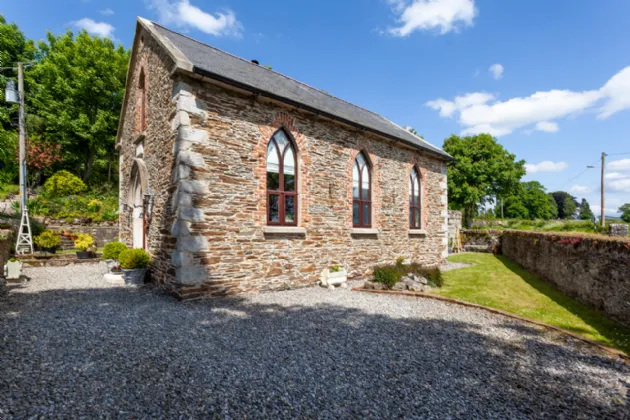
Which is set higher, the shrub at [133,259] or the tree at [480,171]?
the tree at [480,171]

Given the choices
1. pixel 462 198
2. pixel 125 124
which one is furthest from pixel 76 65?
pixel 462 198

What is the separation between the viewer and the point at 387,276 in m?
9.12

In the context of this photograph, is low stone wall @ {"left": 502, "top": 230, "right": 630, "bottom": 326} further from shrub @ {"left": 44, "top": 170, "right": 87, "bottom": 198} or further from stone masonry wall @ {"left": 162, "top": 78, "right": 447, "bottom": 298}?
shrub @ {"left": 44, "top": 170, "right": 87, "bottom": 198}

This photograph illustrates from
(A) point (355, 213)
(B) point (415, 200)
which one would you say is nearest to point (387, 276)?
(A) point (355, 213)

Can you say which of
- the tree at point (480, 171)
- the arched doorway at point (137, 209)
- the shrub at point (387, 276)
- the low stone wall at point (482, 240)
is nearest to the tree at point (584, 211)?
the tree at point (480, 171)

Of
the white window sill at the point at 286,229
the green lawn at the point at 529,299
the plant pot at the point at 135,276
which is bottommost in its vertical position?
the green lawn at the point at 529,299

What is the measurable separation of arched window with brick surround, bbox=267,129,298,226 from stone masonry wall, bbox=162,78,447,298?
0.22 metres

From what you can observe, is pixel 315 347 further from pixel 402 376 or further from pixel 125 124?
pixel 125 124

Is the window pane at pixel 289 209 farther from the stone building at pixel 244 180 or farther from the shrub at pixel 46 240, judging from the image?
the shrub at pixel 46 240

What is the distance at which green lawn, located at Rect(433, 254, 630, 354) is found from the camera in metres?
5.81

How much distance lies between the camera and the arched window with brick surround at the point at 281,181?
8.52 metres

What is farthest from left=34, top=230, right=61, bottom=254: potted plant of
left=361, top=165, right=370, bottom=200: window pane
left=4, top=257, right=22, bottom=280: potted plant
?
left=361, top=165, right=370, bottom=200: window pane

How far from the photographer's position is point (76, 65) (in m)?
24.2

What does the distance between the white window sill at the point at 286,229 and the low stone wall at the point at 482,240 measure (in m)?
16.9
